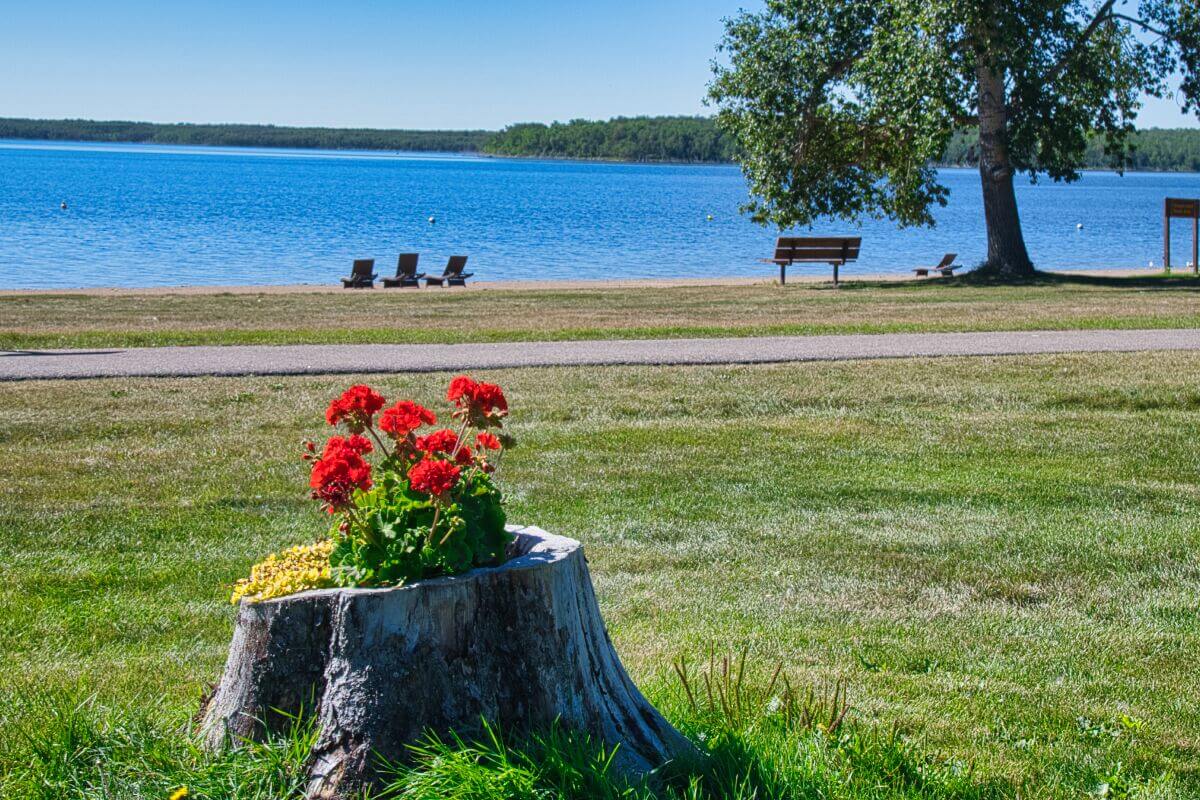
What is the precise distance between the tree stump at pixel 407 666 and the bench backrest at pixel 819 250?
80.1ft

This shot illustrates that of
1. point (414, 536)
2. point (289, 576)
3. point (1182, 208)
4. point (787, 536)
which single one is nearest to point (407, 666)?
point (414, 536)

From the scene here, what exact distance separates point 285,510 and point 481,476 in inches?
151

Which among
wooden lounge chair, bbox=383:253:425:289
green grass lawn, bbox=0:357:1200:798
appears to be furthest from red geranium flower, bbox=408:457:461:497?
wooden lounge chair, bbox=383:253:425:289

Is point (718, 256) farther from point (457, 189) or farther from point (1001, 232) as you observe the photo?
point (457, 189)

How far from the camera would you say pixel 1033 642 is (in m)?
5.16

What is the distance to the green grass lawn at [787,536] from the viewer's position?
446 cm

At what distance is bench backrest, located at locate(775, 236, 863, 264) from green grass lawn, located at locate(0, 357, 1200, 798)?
15962mm

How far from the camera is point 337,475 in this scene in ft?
10.8

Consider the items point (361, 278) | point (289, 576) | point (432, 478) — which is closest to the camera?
point (432, 478)

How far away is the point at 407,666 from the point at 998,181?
2427 cm

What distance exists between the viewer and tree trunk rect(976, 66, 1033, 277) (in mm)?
25109

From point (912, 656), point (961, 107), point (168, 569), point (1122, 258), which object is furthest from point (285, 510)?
point (1122, 258)

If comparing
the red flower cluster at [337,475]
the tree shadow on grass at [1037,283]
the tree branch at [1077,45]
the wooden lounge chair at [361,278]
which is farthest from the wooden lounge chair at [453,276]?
the red flower cluster at [337,475]

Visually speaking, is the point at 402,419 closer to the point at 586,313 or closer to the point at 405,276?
the point at 586,313
